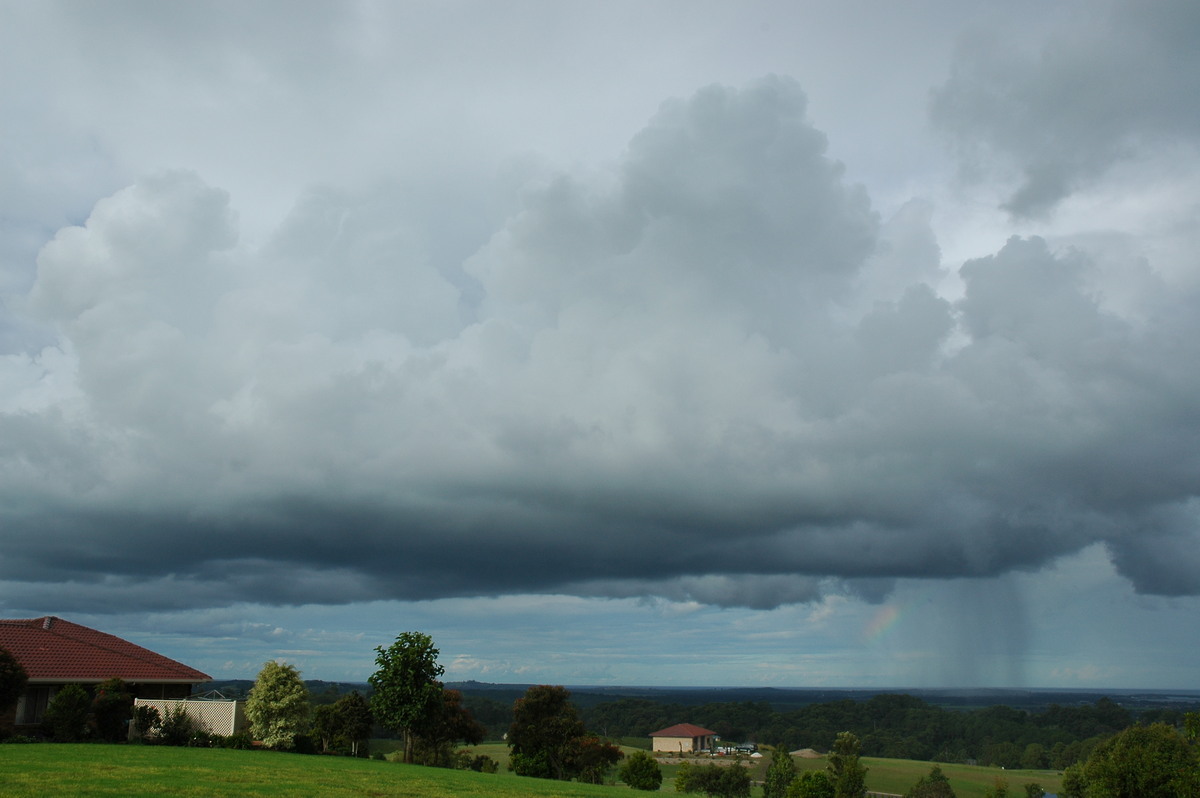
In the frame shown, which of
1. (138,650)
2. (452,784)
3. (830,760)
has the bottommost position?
(830,760)

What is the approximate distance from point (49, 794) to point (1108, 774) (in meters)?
56.4

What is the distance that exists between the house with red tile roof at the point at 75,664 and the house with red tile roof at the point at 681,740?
10337cm

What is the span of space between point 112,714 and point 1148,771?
56607 mm

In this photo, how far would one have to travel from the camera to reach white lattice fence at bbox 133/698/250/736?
1742 inches

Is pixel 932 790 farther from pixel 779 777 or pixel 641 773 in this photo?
pixel 641 773

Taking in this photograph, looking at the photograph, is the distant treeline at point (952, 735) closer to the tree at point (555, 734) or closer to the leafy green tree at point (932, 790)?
the leafy green tree at point (932, 790)

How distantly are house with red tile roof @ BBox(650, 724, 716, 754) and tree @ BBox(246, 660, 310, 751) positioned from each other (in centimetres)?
10699

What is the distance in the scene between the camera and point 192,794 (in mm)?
20641

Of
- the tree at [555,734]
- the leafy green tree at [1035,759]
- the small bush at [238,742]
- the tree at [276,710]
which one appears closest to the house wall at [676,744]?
the leafy green tree at [1035,759]

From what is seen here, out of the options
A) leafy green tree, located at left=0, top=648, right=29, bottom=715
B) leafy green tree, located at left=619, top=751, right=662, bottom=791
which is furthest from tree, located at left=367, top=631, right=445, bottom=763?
leafy green tree, located at left=619, top=751, right=662, bottom=791

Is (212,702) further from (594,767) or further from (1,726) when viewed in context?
(594,767)

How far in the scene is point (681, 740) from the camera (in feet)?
475

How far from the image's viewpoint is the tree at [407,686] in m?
46.3

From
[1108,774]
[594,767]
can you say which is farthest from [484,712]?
[1108,774]
